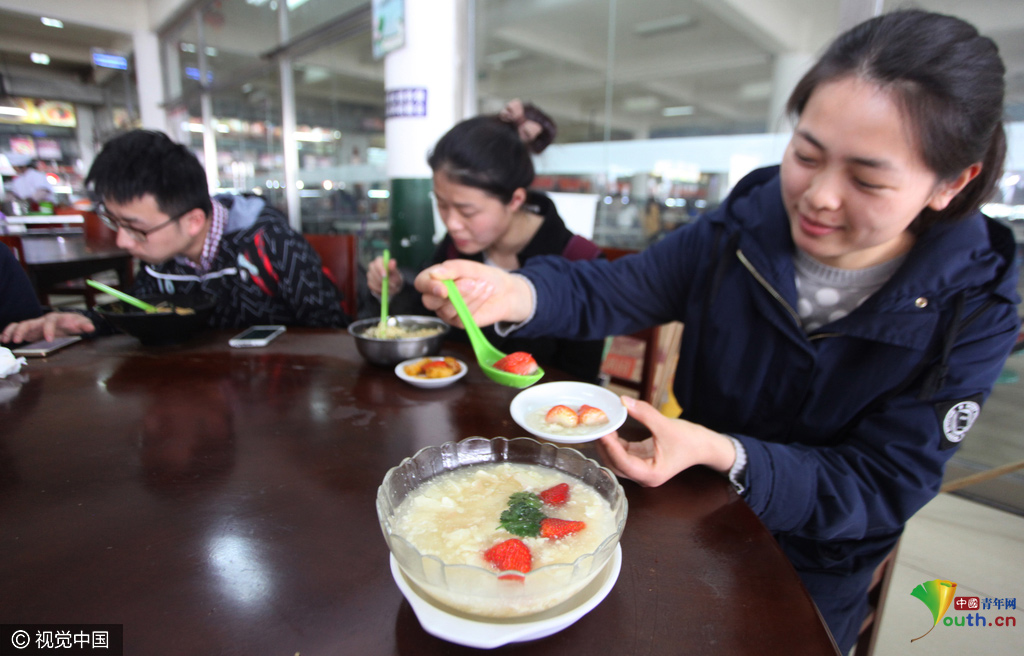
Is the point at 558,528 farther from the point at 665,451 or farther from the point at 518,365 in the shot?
the point at 518,365

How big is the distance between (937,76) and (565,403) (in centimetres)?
91

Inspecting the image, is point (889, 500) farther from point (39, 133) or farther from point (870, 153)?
point (39, 133)

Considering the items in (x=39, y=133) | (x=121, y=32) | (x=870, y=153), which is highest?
(x=121, y=32)

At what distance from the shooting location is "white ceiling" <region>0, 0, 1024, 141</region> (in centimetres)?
245

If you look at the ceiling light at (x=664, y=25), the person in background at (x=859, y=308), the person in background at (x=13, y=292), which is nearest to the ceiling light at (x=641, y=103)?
the ceiling light at (x=664, y=25)

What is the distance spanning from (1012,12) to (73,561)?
11.0 ft

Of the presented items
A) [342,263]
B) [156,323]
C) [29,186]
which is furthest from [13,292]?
[29,186]

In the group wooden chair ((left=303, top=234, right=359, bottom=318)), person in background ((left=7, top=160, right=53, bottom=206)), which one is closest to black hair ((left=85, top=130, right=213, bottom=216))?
wooden chair ((left=303, top=234, right=359, bottom=318))

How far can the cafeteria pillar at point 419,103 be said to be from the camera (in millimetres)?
3574

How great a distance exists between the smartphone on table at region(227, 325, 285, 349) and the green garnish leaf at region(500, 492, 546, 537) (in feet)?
4.07

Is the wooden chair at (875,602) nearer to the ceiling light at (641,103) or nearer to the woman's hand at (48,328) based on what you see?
the woman's hand at (48,328)

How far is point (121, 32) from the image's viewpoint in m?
8.62

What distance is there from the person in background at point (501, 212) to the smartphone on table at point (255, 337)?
16.9 inches

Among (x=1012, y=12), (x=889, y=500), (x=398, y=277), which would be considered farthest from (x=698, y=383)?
(x=1012, y=12)
